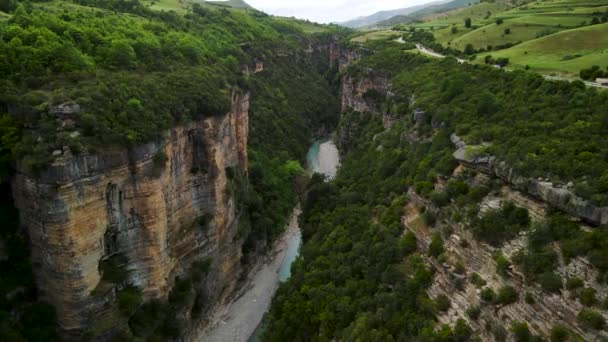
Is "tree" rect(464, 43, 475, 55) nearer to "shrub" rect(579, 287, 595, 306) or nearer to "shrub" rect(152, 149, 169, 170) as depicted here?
"shrub" rect(152, 149, 169, 170)

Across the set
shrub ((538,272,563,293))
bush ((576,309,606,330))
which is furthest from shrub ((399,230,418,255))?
bush ((576,309,606,330))

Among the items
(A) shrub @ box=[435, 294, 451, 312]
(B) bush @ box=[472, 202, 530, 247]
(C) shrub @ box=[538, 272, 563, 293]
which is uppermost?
(B) bush @ box=[472, 202, 530, 247]

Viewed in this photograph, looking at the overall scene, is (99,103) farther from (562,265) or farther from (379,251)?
(562,265)

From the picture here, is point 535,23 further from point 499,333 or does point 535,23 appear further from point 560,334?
point 560,334

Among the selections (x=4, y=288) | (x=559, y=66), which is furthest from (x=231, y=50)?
(x=4, y=288)

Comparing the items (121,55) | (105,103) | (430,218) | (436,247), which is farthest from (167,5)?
(436,247)

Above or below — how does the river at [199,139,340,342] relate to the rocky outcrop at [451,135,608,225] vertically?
below

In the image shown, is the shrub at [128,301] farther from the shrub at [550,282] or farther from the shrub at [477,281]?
the shrub at [550,282]
